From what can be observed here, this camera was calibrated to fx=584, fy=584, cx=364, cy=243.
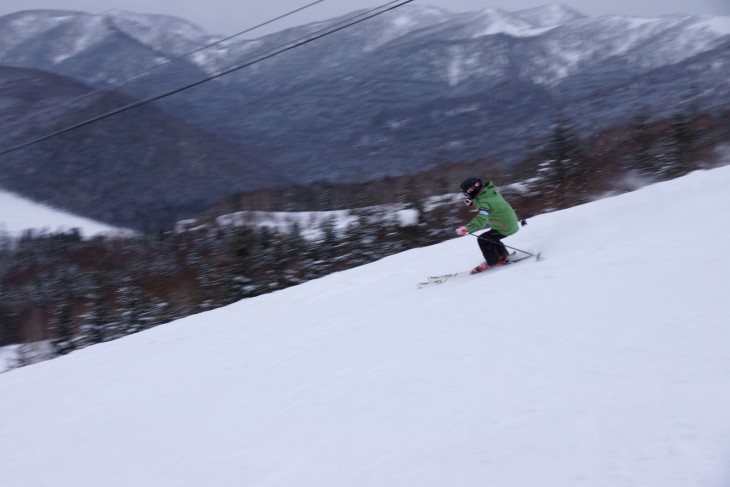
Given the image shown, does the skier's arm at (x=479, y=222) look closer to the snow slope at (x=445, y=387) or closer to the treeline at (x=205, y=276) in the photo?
the snow slope at (x=445, y=387)

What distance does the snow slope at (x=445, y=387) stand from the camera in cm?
353

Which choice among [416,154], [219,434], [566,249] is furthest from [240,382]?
[416,154]

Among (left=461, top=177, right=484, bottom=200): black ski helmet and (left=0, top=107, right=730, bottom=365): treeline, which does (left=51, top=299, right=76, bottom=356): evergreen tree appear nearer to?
(left=0, top=107, right=730, bottom=365): treeline

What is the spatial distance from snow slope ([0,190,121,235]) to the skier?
183ft

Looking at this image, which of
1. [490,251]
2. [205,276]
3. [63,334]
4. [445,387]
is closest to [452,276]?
[490,251]

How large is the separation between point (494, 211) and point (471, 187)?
48cm

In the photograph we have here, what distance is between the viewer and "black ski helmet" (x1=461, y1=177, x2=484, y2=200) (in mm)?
8211

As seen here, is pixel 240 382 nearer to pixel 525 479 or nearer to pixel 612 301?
pixel 525 479

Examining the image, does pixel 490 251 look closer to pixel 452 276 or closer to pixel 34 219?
pixel 452 276

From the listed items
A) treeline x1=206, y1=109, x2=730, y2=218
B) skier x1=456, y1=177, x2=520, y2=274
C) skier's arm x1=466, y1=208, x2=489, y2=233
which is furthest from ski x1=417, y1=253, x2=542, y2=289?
treeline x1=206, y1=109, x2=730, y2=218

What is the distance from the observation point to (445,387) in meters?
4.64

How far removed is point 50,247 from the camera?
47094 millimetres

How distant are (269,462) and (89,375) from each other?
4.44 meters

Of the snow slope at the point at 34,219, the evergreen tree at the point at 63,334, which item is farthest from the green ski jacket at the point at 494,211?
the snow slope at the point at 34,219
